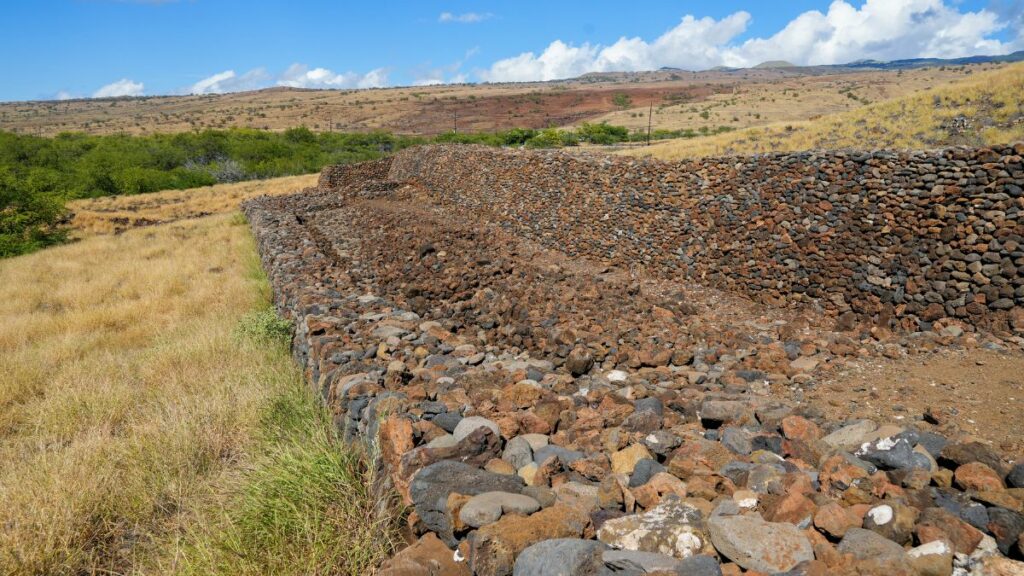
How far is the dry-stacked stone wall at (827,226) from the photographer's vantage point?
6.22m

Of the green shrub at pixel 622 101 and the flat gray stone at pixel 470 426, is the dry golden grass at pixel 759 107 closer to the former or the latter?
the green shrub at pixel 622 101

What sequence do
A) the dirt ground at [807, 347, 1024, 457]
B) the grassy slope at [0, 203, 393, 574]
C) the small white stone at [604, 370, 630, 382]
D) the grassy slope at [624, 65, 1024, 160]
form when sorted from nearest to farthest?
1. the grassy slope at [0, 203, 393, 574]
2. the dirt ground at [807, 347, 1024, 457]
3. the small white stone at [604, 370, 630, 382]
4. the grassy slope at [624, 65, 1024, 160]

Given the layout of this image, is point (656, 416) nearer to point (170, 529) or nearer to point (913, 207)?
point (170, 529)

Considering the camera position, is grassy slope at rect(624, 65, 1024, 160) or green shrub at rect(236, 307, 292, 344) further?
grassy slope at rect(624, 65, 1024, 160)

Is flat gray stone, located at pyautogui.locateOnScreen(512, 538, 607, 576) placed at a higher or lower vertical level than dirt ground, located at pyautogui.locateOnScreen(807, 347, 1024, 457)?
higher

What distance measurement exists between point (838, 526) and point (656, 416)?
153 cm

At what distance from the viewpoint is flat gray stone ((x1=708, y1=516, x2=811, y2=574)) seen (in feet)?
6.60

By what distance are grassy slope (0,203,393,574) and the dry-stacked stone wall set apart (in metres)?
6.41

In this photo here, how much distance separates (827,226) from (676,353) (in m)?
3.71

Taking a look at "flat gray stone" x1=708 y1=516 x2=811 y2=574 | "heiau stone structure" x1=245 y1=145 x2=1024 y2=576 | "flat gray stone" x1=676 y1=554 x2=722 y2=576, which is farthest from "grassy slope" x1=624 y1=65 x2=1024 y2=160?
"flat gray stone" x1=676 y1=554 x2=722 y2=576

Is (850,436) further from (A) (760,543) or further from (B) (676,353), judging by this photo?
(B) (676,353)

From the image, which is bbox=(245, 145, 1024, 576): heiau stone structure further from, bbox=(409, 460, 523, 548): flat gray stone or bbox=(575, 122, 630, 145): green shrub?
bbox=(575, 122, 630, 145): green shrub

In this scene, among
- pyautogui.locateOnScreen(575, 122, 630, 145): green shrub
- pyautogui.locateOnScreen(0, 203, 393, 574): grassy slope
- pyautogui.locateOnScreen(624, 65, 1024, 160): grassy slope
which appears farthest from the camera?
pyautogui.locateOnScreen(575, 122, 630, 145): green shrub

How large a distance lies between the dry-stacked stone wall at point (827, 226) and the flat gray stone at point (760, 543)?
5.62 m
